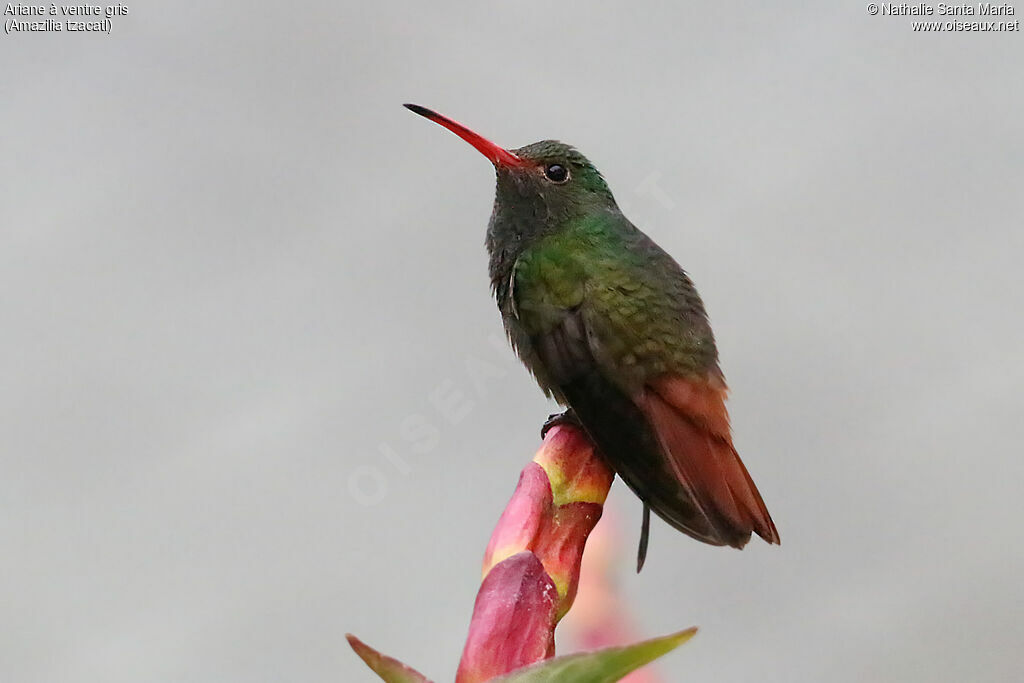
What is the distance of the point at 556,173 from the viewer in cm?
100

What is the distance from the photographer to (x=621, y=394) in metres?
0.74

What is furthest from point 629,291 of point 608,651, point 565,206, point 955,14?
point 955,14

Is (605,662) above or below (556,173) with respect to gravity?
below

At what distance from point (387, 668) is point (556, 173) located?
2.37 ft

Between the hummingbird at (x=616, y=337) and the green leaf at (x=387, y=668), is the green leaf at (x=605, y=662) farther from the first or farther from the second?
the hummingbird at (x=616, y=337)

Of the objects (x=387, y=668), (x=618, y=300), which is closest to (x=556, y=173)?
(x=618, y=300)

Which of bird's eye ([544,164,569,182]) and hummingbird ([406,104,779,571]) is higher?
bird's eye ([544,164,569,182])

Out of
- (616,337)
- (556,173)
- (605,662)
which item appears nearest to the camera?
(605,662)

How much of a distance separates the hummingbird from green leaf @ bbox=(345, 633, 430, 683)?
209mm

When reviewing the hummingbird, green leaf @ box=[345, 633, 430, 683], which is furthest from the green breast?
green leaf @ box=[345, 633, 430, 683]

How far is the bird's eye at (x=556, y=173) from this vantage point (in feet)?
3.24

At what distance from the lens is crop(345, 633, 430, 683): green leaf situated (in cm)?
32

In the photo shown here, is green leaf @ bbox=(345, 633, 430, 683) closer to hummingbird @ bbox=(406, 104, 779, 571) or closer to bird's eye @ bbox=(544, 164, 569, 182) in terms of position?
hummingbird @ bbox=(406, 104, 779, 571)

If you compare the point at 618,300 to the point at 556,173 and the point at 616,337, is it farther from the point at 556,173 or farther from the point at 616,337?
the point at 556,173
